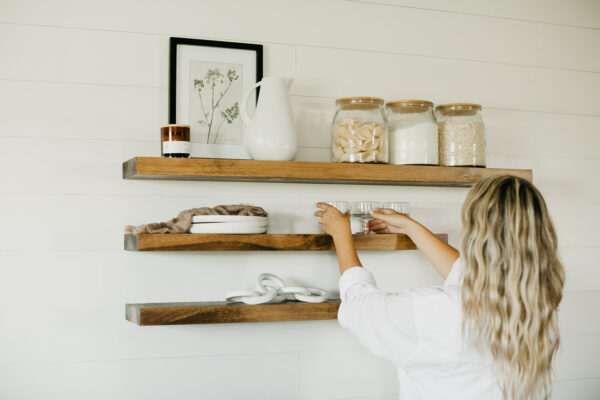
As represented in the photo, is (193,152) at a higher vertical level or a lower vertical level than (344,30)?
lower

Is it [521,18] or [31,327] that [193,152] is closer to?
[31,327]

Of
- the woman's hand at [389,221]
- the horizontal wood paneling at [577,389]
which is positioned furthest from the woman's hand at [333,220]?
the horizontal wood paneling at [577,389]

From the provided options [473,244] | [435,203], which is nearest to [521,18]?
[435,203]

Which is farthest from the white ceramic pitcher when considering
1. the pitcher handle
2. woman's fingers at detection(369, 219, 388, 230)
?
woman's fingers at detection(369, 219, 388, 230)

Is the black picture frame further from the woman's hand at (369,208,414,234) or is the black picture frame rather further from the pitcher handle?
the woman's hand at (369,208,414,234)

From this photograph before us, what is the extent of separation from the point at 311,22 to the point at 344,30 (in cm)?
12

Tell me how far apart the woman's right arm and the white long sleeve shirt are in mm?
399

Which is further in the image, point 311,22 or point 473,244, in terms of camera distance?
point 311,22

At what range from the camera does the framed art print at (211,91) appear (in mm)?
1801

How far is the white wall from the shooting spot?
1.69 m

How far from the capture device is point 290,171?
1703 mm

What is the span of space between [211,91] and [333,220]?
543 mm

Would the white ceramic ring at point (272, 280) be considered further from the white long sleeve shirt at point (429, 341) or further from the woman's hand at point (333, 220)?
the white long sleeve shirt at point (429, 341)

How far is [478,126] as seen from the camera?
1858 mm
